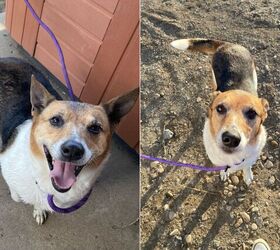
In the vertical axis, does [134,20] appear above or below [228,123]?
below

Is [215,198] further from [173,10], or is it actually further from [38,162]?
[38,162]

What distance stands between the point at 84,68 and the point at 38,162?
1.21m

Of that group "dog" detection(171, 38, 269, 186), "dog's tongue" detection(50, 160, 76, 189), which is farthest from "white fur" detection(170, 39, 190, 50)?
"dog's tongue" detection(50, 160, 76, 189)

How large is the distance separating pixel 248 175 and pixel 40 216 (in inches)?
71.3

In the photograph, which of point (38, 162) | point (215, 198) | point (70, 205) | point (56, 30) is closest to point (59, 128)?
point (38, 162)

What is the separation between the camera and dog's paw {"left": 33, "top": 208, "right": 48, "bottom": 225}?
3.03 meters

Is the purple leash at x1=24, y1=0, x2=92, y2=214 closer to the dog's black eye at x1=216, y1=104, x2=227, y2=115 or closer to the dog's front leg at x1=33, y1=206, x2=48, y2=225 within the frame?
the dog's front leg at x1=33, y1=206, x2=48, y2=225

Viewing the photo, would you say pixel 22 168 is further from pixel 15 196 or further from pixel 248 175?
pixel 248 175

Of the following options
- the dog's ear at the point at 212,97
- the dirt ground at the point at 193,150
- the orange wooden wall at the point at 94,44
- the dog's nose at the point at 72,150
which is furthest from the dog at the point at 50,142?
the dog's ear at the point at 212,97

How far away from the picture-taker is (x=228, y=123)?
1.63 m

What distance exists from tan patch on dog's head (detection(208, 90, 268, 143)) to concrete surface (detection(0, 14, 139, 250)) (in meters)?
1.64

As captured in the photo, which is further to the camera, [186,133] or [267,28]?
[267,28]

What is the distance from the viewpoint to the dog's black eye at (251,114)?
1.65m

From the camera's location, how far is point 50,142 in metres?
2.32
